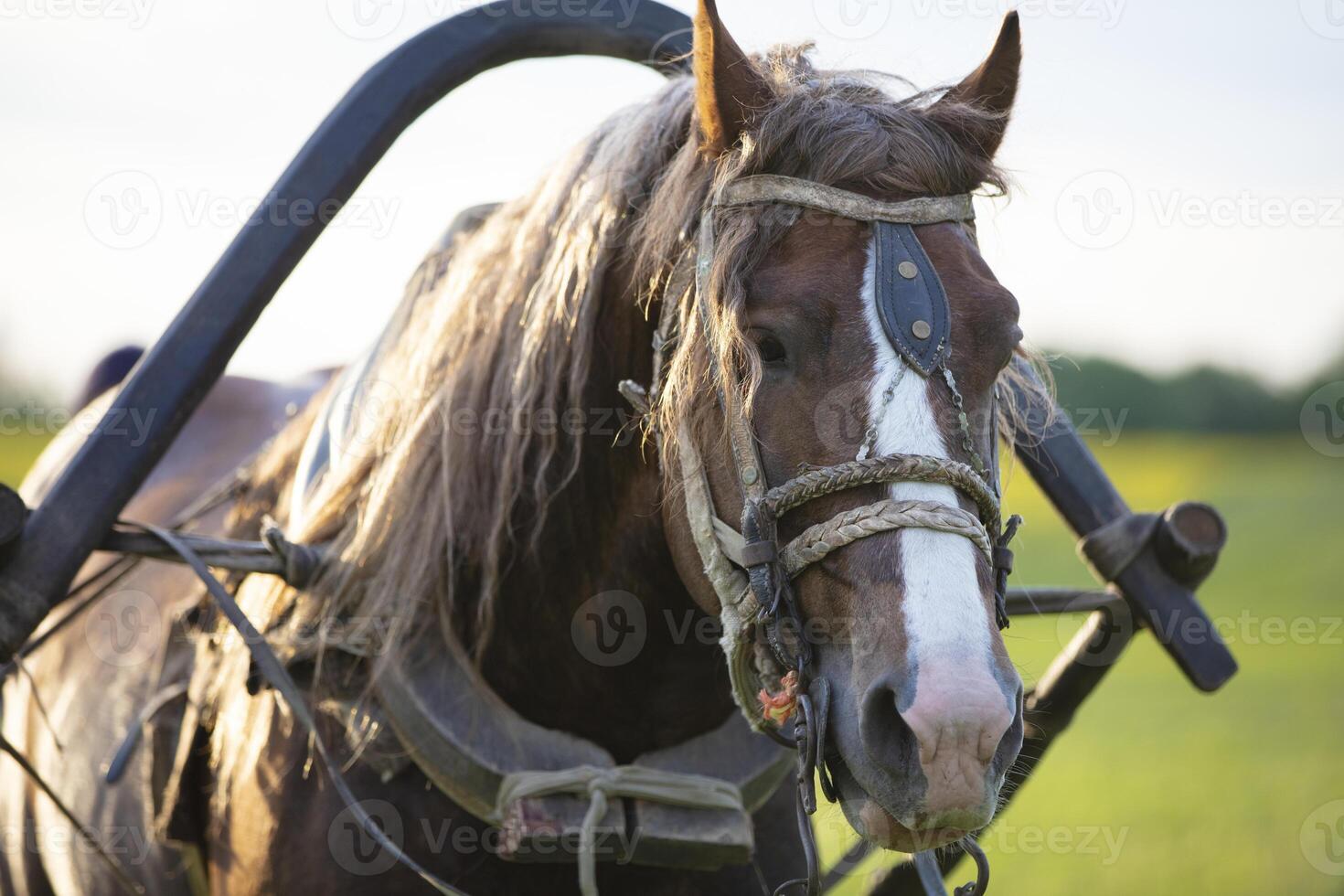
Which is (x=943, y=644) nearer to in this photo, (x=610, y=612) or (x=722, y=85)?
(x=610, y=612)

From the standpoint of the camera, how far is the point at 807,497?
1847 millimetres

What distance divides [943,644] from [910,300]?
55 centimetres

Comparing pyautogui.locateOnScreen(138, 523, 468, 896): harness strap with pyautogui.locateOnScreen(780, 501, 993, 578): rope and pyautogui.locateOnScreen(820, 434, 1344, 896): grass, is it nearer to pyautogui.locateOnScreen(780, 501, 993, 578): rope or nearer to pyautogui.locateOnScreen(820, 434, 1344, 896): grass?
pyautogui.locateOnScreen(780, 501, 993, 578): rope

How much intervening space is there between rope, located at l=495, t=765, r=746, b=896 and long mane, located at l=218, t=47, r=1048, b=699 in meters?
0.30

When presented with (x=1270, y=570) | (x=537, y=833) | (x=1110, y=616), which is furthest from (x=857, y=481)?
(x=1270, y=570)

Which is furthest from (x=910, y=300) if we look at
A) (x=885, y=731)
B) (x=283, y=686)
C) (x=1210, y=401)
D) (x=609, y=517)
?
(x=1210, y=401)

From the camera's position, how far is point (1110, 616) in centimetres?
287

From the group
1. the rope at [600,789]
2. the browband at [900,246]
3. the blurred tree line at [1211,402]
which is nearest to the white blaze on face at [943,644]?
the browband at [900,246]

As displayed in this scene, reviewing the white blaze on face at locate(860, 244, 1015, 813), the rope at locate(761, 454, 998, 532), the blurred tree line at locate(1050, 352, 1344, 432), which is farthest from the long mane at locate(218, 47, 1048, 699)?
the blurred tree line at locate(1050, 352, 1344, 432)

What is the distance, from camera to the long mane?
216cm

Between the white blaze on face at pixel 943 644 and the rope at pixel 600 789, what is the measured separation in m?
0.83

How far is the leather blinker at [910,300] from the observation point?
1833 millimetres

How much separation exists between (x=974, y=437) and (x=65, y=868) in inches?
111

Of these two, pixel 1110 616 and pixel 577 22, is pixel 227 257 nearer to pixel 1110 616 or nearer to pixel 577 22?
pixel 577 22
